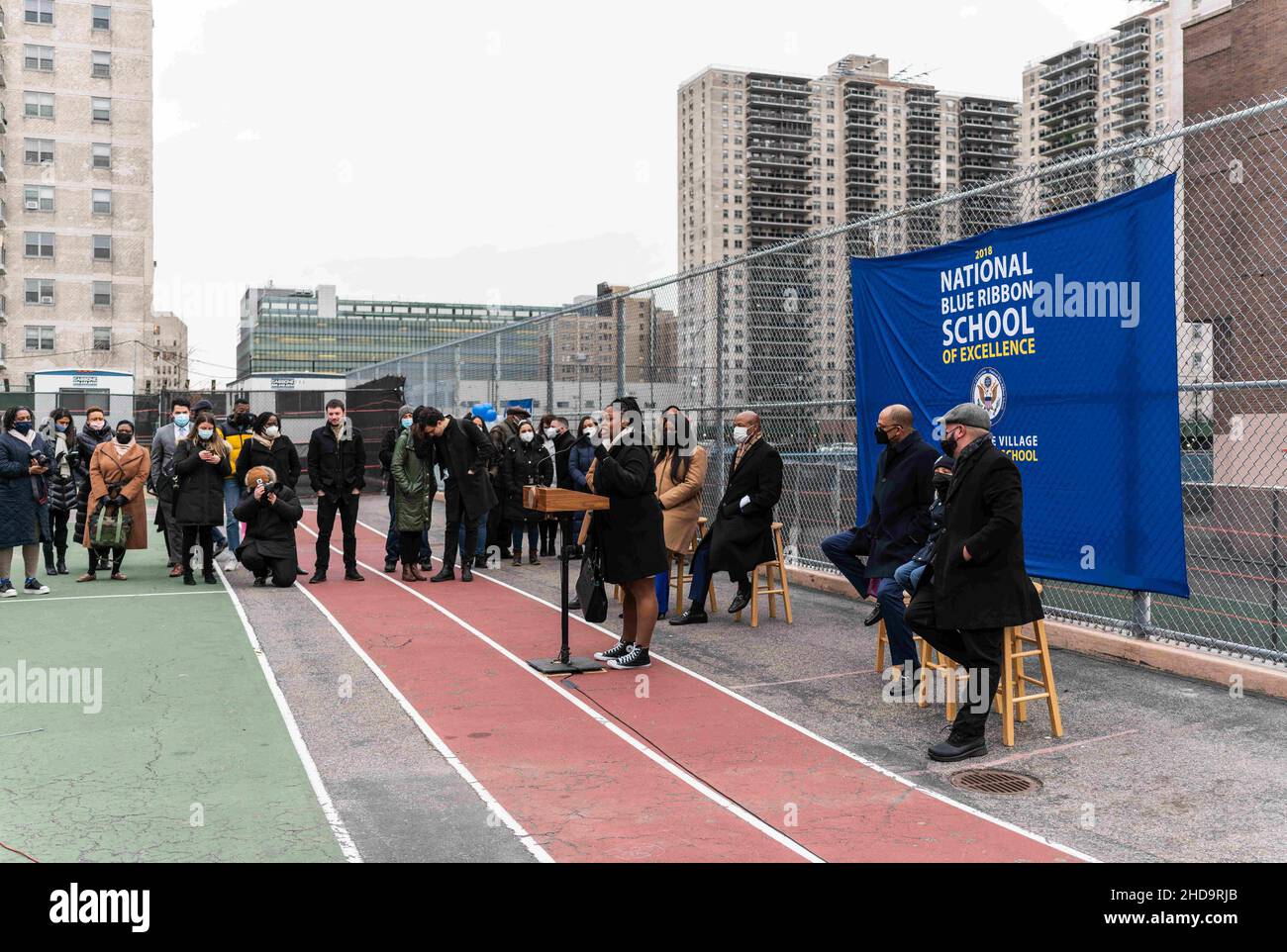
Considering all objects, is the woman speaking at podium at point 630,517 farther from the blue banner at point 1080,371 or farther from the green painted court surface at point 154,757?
the blue banner at point 1080,371

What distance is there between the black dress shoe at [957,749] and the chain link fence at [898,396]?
265cm

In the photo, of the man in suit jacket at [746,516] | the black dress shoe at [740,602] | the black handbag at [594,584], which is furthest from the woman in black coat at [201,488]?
the black dress shoe at [740,602]

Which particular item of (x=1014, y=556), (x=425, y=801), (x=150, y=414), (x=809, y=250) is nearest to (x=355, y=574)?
(x=809, y=250)

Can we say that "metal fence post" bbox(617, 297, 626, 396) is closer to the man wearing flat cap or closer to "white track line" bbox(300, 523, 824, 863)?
"white track line" bbox(300, 523, 824, 863)

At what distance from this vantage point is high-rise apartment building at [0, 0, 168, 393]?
65.8 meters

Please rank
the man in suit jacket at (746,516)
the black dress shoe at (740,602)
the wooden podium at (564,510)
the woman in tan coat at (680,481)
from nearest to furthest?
the wooden podium at (564,510) < the man in suit jacket at (746,516) < the black dress shoe at (740,602) < the woman in tan coat at (680,481)

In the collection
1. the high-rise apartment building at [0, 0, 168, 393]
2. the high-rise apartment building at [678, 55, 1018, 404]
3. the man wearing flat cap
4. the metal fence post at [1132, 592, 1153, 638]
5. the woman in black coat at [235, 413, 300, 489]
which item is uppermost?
the high-rise apartment building at [678, 55, 1018, 404]

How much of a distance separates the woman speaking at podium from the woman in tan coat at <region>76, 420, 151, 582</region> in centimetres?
731

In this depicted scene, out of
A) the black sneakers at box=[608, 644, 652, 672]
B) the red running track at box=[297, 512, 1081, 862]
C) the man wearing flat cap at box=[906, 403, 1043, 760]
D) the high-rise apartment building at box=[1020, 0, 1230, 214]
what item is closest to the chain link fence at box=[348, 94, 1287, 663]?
the man wearing flat cap at box=[906, 403, 1043, 760]

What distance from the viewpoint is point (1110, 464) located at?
7.83m

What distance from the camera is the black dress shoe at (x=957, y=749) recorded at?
19.5 feet
